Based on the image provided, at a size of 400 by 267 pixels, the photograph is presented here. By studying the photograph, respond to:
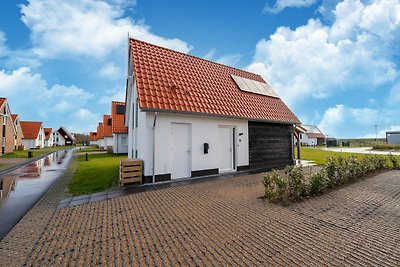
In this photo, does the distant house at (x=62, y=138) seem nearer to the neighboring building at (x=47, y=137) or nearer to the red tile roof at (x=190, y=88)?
the neighboring building at (x=47, y=137)

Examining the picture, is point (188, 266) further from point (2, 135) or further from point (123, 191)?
point (2, 135)

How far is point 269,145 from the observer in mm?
13672

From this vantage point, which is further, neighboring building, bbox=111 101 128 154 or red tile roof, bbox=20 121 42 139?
red tile roof, bbox=20 121 42 139

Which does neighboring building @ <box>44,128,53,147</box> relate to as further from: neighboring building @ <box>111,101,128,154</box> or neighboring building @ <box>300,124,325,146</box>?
neighboring building @ <box>300,124,325,146</box>

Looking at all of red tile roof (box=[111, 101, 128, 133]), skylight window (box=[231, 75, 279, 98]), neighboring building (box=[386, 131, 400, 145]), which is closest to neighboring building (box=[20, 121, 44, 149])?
red tile roof (box=[111, 101, 128, 133])

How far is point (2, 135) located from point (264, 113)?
32981 millimetres

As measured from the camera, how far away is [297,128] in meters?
16.6

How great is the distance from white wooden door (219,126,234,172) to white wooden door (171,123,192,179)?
6.84ft

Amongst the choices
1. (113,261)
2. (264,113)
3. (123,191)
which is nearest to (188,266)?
(113,261)

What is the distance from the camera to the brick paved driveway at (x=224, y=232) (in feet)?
11.0

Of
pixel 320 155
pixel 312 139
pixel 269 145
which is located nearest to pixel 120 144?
pixel 269 145

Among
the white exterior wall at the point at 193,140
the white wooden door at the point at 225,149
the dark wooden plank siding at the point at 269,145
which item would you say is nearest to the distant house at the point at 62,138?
the white exterior wall at the point at 193,140

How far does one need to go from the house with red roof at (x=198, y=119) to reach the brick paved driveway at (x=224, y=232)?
113 inches

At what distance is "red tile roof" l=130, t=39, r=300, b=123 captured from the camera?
9391 millimetres
